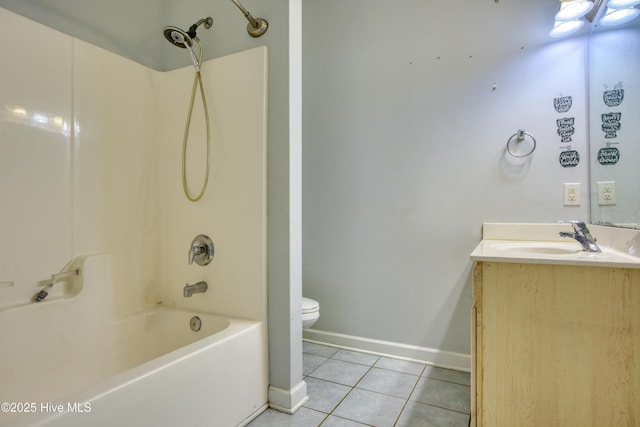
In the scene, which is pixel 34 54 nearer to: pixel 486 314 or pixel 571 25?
pixel 486 314

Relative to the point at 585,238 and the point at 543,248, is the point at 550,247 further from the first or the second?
the point at 585,238

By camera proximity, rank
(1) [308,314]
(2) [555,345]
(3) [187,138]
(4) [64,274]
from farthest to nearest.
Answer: (1) [308,314], (3) [187,138], (4) [64,274], (2) [555,345]

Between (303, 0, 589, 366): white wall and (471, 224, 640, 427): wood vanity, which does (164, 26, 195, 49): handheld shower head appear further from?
(471, 224, 640, 427): wood vanity

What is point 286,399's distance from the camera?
164 cm

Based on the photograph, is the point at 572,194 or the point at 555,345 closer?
the point at 555,345

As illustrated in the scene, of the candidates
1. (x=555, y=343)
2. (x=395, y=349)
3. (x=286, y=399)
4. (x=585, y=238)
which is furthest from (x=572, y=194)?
(x=286, y=399)

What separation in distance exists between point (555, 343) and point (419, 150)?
1.38m

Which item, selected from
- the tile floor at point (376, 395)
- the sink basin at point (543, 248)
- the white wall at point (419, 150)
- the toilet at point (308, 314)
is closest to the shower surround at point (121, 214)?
the tile floor at point (376, 395)

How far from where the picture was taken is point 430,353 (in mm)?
2168

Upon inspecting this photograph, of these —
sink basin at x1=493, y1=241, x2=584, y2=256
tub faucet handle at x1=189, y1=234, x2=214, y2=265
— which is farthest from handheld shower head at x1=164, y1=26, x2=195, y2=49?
sink basin at x1=493, y1=241, x2=584, y2=256

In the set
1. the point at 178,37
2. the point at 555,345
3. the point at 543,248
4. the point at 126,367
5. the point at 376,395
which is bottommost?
the point at 376,395

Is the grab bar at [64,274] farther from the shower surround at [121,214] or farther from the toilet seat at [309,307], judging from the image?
the toilet seat at [309,307]

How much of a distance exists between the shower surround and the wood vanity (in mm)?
1000

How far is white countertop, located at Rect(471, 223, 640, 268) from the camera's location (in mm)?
1099
